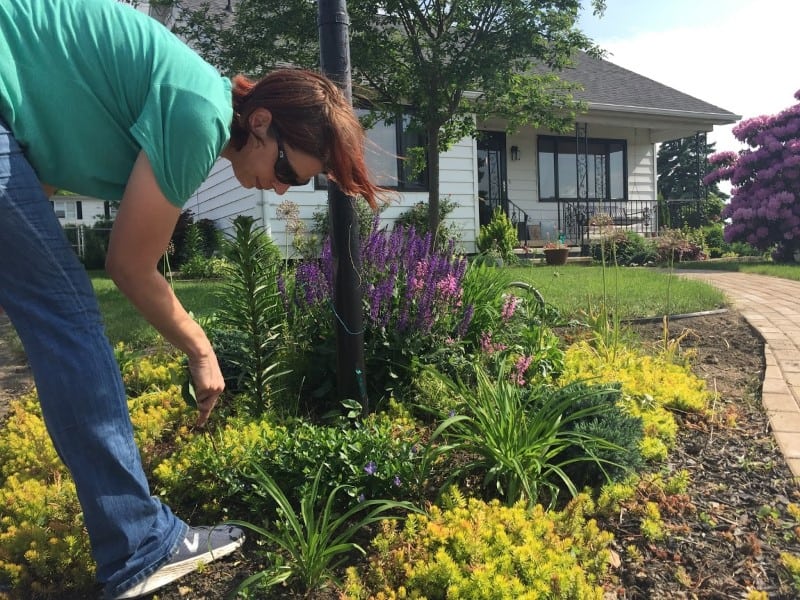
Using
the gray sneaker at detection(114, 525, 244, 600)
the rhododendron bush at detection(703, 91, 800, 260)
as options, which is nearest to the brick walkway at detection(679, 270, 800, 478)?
the gray sneaker at detection(114, 525, 244, 600)

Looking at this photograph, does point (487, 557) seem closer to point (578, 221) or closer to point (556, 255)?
point (556, 255)

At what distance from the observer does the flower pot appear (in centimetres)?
1072

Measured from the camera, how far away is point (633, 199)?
1525cm

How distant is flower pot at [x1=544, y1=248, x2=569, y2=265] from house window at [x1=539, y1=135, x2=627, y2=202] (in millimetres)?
3779

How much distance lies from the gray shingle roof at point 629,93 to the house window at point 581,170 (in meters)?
1.23

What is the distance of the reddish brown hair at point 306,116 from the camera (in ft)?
4.84

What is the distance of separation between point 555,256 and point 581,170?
5025 millimetres

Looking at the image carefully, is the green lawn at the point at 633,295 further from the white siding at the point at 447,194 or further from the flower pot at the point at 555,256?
the white siding at the point at 447,194

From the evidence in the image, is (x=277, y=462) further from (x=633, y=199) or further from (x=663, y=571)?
(x=633, y=199)

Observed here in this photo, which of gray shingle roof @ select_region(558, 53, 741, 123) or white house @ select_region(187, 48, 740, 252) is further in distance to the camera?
gray shingle roof @ select_region(558, 53, 741, 123)

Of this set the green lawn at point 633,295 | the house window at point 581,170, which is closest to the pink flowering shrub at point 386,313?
the green lawn at point 633,295

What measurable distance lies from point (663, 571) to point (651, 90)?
51.3ft

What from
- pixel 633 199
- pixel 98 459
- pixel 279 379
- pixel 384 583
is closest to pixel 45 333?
pixel 98 459

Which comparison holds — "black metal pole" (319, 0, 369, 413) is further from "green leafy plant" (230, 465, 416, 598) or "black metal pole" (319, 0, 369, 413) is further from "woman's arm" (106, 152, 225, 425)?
"woman's arm" (106, 152, 225, 425)
